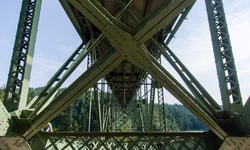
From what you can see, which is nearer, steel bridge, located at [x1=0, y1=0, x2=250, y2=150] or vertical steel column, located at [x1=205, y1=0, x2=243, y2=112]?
steel bridge, located at [x1=0, y1=0, x2=250, y2=150]

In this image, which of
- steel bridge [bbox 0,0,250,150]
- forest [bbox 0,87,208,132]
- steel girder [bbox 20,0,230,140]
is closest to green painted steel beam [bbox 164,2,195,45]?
steel bridge [bbox 0,0,250,150]

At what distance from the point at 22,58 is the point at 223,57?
4.51m

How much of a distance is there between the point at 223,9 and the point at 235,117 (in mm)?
2582

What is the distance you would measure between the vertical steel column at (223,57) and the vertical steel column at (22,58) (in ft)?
13.8

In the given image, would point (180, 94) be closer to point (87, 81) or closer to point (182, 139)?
point (182, 139)

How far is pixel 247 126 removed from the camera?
12.1ft

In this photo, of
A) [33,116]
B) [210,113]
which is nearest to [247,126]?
[210,113]

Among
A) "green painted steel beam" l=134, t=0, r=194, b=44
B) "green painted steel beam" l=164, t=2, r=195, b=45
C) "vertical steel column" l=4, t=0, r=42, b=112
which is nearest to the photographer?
"green painted steel beam" l=134, t=0, r=194, b=44

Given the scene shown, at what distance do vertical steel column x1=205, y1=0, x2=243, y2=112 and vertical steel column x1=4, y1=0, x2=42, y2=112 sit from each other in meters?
4.21

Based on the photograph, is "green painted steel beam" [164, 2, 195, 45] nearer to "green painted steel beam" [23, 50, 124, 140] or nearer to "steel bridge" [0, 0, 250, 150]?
"steel bridge" [0, 0, 250, 150]

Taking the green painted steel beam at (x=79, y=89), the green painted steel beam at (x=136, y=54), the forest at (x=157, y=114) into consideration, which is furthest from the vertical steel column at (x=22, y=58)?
the forest at (x=157, y=114)

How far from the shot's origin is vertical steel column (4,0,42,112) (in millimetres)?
4352

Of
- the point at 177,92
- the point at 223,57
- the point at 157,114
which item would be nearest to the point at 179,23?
the point at 223,57

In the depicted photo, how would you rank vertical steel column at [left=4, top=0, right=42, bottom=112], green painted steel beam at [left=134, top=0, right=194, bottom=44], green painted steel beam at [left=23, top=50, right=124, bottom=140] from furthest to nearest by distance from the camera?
vertical steel column at [left=4, top=0, right=42, bottom=112], green painted steel beam at [left=23, top=50, right=124, bottom=140], green painted steel beam at [left=134, top=0, right=194, bottom=44]
